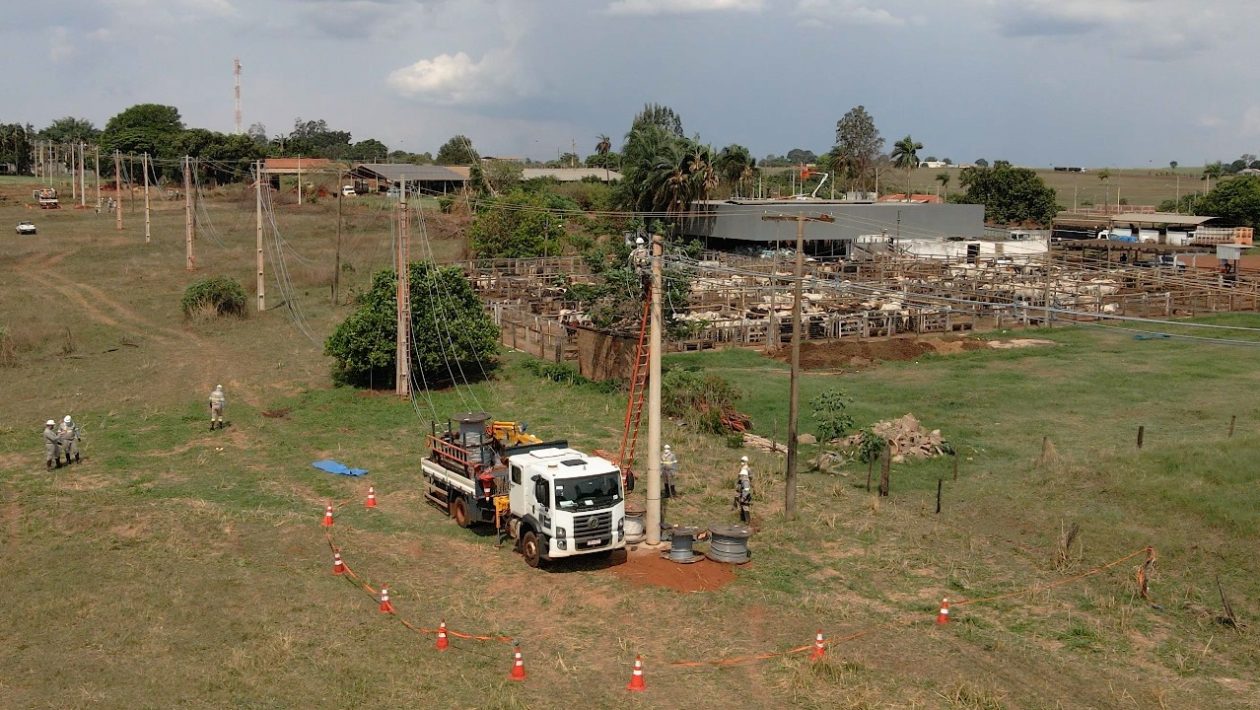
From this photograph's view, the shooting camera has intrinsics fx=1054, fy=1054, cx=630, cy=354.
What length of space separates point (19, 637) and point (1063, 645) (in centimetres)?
1769

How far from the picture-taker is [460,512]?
981 inches

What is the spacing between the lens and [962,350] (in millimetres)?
49406

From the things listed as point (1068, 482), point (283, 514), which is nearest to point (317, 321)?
point (283, 514)

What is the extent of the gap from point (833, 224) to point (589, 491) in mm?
66025

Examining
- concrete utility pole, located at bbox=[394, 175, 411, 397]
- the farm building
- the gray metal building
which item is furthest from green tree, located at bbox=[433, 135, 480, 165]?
concrete utility pole, located at bbox=[394, 175, 411, 397]

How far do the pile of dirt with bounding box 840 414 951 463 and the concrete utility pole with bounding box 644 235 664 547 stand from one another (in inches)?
414

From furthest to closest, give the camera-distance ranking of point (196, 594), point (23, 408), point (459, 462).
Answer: point (23, 408) < point (459, 462) < point (196, 594)

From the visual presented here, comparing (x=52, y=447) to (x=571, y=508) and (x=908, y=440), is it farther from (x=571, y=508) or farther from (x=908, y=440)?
(x=908, y=440)

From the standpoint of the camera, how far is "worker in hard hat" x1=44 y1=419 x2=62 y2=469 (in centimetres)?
2906

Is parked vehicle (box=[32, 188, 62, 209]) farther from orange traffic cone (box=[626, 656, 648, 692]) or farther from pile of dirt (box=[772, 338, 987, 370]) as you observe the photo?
orange traffic cone (box=[626, 656, 648, 692])

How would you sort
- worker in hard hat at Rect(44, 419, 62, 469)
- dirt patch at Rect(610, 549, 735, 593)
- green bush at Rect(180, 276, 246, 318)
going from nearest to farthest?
dirt patch at Rect(610, 549, 735, 593) < worker in hard hat at Rect(44, 419, 62, 469) < green bush at Rect(180, 276, 246, 318)

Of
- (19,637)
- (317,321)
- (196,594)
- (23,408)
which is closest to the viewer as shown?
(19,637)

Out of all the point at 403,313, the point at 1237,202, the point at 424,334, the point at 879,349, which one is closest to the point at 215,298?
the point at 424,334

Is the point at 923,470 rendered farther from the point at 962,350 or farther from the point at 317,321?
the point at 317,321
